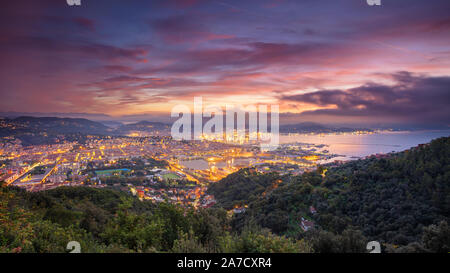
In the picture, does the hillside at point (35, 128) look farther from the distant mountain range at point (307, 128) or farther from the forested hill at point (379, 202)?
the distant mountain range at point (307, 128)

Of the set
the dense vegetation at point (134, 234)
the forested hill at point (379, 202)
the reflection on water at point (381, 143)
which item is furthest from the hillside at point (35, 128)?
the reflection on water at point (381, 143)

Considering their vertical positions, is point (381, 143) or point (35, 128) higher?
point (35, 128)

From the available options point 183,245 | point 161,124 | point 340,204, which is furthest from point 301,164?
point 161,124

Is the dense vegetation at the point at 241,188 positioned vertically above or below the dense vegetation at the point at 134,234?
below

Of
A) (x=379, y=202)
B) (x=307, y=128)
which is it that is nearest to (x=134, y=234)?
(x=379, y=202)

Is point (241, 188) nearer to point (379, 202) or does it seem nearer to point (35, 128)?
point (379, 202)

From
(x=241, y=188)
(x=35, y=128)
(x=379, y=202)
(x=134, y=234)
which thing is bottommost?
(x=241, y=188)

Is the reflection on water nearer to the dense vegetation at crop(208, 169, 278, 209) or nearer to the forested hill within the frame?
the forested hill
